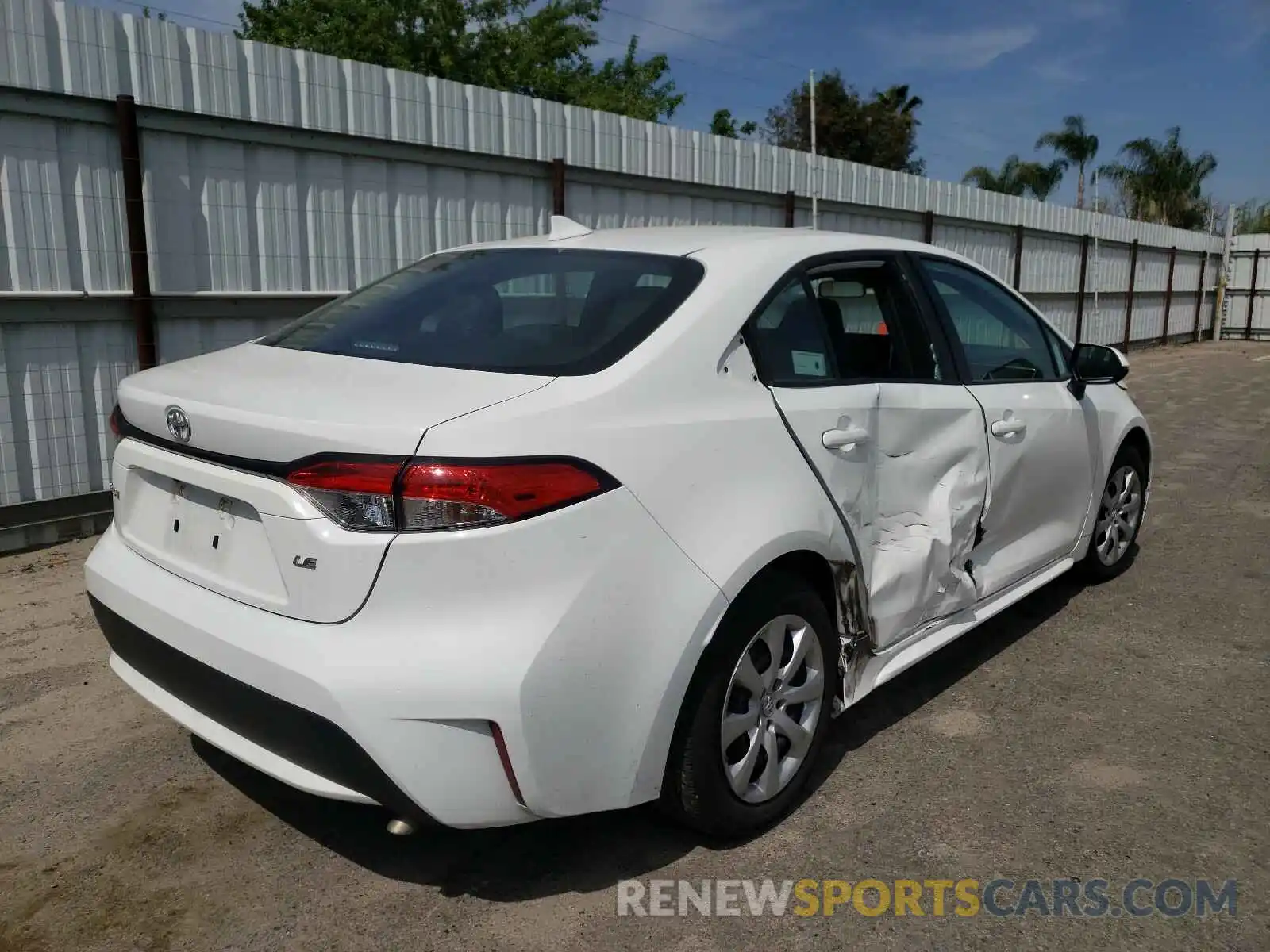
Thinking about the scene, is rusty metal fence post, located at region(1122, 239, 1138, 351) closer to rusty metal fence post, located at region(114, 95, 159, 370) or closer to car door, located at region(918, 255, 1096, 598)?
car door, located at region(918, 255, 1096, 598)

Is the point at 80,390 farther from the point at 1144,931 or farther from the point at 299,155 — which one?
the point at 1144,931

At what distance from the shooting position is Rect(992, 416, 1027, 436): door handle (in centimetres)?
362

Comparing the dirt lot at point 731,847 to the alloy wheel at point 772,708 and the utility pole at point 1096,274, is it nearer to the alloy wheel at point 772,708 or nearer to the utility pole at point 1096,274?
the alloy wheel at point 772,708

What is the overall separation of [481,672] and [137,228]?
465 cm

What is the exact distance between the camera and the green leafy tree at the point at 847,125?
135 ft

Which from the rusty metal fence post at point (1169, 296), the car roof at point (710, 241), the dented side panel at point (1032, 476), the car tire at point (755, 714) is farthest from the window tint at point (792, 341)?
the rusty metal fence post at point (1169, 296)

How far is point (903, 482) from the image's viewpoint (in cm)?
317

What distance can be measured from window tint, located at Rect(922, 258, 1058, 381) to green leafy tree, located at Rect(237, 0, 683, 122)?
2355cm

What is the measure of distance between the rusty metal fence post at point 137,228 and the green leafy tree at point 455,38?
21218 mm

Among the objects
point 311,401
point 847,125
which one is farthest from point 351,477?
point 847,125

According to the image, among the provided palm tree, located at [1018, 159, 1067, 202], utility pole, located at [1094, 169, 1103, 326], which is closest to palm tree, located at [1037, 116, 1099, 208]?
palm tree, located at [1018, 159, 1067, 202]

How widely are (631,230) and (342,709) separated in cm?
199

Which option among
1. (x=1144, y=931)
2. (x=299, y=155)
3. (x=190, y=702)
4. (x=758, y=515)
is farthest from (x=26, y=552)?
(x=1144, y=931)

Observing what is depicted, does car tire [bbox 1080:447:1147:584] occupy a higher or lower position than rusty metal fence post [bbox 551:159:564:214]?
lower
